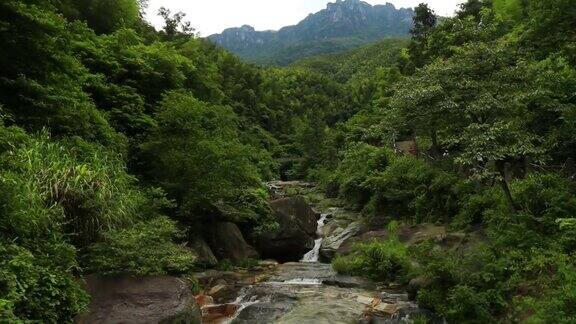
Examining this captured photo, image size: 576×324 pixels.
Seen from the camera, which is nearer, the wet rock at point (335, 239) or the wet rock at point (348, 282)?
the wet rock at point (348, 282)

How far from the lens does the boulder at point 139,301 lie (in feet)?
28.6

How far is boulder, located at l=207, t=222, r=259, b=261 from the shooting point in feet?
57.4

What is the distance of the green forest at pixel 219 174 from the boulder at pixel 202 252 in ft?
1.11

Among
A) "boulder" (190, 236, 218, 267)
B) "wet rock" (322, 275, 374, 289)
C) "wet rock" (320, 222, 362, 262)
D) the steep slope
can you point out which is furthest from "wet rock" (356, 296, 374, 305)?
the steep slope

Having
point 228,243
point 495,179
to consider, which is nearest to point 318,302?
point 228,243

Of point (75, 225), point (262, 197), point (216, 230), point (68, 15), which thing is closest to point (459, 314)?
point (75, 225)

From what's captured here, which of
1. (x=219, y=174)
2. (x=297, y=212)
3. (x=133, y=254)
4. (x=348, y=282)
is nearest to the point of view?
(x=133, y=254)

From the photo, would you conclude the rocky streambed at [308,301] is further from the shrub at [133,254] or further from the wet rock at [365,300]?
the shrub at [133,254]

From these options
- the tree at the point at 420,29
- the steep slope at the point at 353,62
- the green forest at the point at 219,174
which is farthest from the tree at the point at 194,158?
the steep slope at the point at 353,62

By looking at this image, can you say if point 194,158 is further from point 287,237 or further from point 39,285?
point 39,285

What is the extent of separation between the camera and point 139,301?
9.29 meters

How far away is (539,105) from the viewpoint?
13.6 m

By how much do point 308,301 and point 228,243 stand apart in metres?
5.94

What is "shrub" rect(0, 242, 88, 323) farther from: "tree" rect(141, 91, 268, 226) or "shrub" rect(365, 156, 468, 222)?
"shrub" rect(365, 156, 468, 222)
